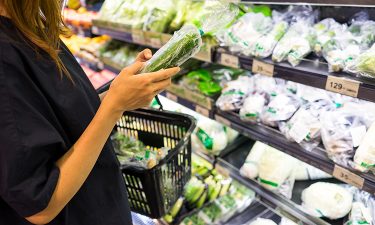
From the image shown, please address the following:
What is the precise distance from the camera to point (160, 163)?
129 cm

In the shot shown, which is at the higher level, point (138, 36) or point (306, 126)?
point (138, 36)

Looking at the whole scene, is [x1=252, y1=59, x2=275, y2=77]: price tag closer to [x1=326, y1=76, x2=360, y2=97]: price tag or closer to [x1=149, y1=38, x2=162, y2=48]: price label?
[x1=326, y1=76, x2=360, y2=97]: price tag

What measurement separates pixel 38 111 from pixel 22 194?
18 cm

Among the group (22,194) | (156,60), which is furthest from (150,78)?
(22,194)

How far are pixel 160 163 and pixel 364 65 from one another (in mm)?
804

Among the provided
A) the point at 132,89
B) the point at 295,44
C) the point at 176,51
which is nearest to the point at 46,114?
the point at 132,89

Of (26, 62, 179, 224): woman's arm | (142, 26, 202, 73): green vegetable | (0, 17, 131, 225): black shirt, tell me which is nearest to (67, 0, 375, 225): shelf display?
(142, 26, 202, 73): green vegetable

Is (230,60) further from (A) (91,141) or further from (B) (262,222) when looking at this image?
(A) (91,141)

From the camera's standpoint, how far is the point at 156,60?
3.08 ft

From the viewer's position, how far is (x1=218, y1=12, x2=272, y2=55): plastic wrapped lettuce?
157cm

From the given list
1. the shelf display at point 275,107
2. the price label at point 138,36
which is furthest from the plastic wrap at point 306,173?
A: the price label at point 138,36

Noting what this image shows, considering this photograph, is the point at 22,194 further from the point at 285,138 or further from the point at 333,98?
the point at 333,98

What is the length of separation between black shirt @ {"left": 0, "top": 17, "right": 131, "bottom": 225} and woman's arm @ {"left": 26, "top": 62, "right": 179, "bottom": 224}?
25 millimetres

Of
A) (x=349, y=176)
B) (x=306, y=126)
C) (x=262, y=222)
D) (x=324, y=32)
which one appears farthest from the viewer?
(x=262, y=222)
